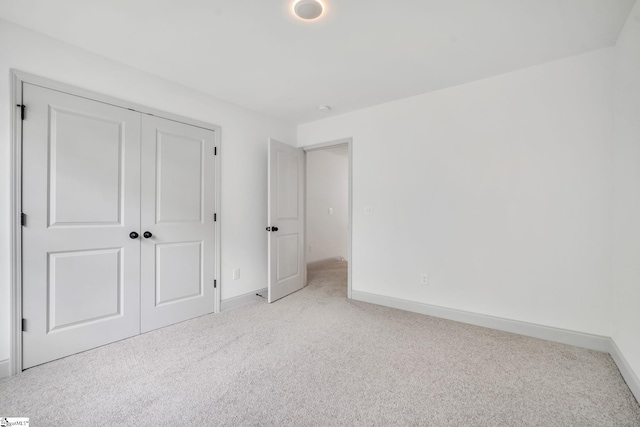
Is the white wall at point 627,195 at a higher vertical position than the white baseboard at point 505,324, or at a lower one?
higher

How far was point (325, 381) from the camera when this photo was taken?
5.99 feet

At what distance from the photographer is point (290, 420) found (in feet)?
4.87

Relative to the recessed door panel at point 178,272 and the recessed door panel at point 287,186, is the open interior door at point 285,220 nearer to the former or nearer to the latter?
the recessed door panel at point 287,186

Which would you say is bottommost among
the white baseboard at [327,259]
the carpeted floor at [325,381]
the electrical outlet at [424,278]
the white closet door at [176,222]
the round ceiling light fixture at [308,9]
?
the carpeted floor at [325,381]

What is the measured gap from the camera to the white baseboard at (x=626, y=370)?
5.50 ft

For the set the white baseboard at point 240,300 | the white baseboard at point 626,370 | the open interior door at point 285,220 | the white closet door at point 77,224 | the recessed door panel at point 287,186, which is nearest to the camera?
the white baseboard at point 626,370

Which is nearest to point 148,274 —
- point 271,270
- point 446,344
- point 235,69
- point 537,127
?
point 271,270

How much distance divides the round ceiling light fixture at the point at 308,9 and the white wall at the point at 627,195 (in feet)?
6.28

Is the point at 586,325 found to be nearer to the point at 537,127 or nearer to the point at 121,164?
the point at 537,127

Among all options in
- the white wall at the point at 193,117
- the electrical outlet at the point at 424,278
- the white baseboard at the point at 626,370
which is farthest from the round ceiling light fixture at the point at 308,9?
the white baseboard at the point at 626,370

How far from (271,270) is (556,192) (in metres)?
2.97

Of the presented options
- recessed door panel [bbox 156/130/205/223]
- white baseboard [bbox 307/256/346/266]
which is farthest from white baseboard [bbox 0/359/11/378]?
white baseboard [bbox 307/256/346/266]

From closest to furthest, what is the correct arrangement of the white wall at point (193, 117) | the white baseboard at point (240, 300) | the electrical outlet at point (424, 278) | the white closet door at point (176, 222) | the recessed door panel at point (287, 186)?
the white wall at point (193, 117) < the white closet door at point (176, 222) < the electrical outlet at point (424, 278) < the white baseboard at point (240, 300) < the recessed door panel at point (287, 186)

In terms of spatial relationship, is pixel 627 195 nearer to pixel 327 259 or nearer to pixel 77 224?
pixel 77 224
